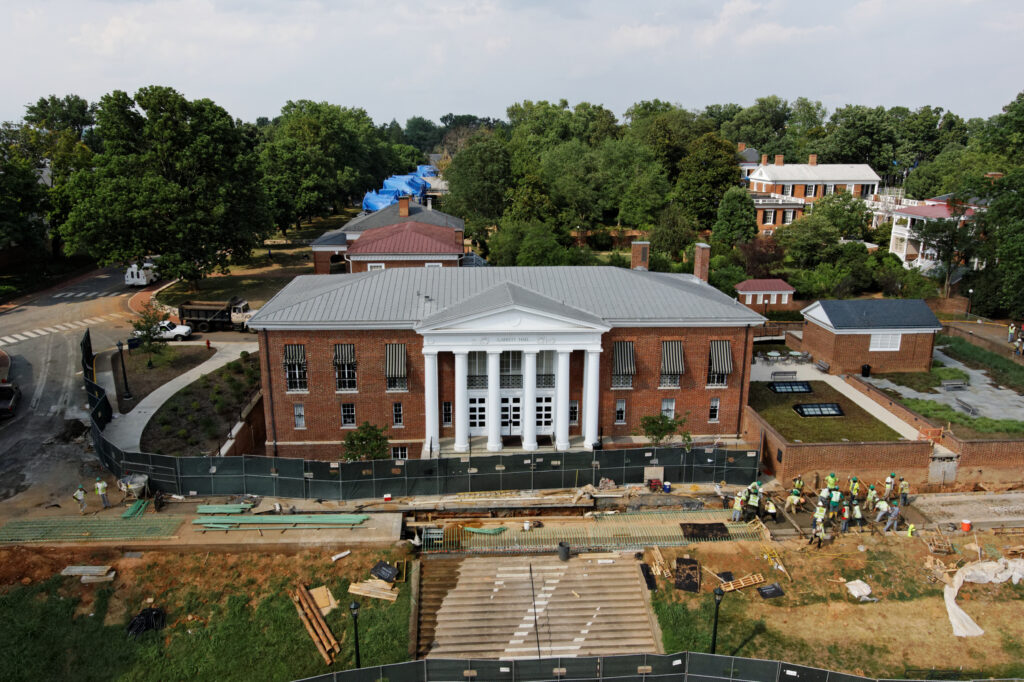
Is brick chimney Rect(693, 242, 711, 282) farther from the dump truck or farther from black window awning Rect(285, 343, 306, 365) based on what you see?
the dump truck

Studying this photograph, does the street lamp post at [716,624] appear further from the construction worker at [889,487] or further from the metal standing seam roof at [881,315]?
the metal standing seam roof at [881,315]

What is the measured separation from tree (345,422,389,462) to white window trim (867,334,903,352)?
1289 inches

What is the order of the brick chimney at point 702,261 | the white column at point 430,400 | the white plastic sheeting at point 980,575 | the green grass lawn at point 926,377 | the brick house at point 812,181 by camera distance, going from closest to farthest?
the white plastic sheeting at point 980,575 < the white column at point 430,400 < the green grass lawn at point 926,377 < the brick chimney at point 702,261 < the brick house at point 812,181

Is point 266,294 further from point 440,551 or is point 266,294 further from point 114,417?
point 440,551

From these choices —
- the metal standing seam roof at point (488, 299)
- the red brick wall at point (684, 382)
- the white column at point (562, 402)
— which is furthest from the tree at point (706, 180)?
the white column at point (562, 402)

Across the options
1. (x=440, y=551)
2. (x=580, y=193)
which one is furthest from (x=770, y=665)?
(x=580, y=193)

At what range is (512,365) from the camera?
3753cm

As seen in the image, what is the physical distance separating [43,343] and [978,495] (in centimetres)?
6041

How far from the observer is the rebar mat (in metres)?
29.8

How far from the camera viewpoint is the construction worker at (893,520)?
32.2 metres

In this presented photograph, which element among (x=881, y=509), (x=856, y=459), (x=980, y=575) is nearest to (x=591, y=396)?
(x=856, y=459)

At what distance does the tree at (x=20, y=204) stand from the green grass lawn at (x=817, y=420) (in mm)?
64638

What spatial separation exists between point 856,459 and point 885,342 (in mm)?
15670

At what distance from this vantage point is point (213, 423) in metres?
40.9
